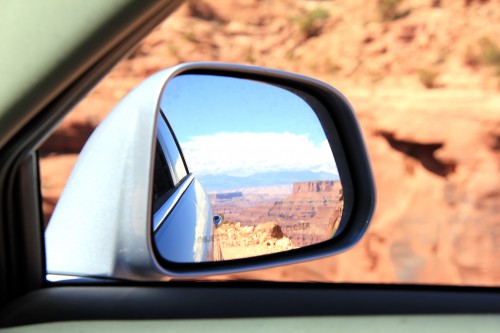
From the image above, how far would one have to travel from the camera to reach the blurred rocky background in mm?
8484


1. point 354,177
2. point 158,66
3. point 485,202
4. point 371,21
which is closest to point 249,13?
point 371,21

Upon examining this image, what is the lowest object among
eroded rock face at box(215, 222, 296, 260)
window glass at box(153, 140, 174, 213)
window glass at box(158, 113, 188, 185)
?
eroded rock face at box(215, 222, 296, 260)

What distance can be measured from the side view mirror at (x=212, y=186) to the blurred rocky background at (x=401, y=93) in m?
2.66

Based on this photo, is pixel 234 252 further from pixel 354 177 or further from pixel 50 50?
pixel 50 50

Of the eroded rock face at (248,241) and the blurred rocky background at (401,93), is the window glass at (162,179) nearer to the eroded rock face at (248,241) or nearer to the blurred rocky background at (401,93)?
the eroded rock face at (248,241)

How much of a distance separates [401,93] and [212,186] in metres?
10.8

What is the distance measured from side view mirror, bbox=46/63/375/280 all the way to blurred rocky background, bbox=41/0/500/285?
8.74 ft

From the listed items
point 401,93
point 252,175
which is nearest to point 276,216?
point 252,175

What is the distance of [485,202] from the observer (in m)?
9.31

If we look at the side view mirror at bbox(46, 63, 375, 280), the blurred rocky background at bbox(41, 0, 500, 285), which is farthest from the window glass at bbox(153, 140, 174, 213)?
the blurred rocky background at bbox(41, 0, 500, 285)

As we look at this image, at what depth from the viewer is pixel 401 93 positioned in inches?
463

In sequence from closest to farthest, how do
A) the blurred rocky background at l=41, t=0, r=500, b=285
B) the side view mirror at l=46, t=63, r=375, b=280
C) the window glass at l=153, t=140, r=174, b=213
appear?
the side view mirror at l=46, t=63, r=375, b=280, the window glass at l=153, t=140, r=174, b=213, the blurred rocky background at l=41, t=0, r=500, b=285

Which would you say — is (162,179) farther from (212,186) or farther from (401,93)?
(401,93)

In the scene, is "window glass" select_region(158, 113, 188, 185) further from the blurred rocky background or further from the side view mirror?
the blurred rocky background
